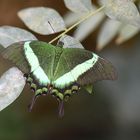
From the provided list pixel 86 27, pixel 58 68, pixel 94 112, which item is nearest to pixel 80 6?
pixel 58 68

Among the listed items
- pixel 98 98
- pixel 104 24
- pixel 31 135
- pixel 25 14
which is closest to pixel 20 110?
pixel 31 135

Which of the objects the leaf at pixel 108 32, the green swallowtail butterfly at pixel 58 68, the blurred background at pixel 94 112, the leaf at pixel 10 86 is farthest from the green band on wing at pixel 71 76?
→ the blurred background at pixel 94 112

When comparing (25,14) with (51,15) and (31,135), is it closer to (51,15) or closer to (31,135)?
(51,15)

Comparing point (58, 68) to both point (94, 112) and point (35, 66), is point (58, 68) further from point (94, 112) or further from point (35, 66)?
point (94, 112)

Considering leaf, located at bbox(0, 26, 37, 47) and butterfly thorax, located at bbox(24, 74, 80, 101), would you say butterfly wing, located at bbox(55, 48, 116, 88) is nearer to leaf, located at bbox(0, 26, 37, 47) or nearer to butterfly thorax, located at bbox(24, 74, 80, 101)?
butterfly thorax, located at bbox(24, 74, 80, 101)

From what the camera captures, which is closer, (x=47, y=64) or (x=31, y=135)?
(x=47, y=64)
